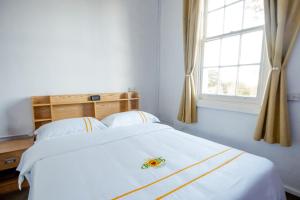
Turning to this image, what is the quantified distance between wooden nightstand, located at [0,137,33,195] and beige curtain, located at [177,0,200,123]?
80.9 inches

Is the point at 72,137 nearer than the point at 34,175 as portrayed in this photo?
No

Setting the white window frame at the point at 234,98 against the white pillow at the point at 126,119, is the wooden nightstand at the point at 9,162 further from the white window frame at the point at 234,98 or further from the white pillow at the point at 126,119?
the white window frame at the point at 234,98

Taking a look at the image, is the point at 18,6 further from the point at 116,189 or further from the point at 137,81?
the point at 116,189

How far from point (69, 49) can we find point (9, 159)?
4.68 ft

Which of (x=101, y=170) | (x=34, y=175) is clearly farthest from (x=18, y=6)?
(x=101, y=170)

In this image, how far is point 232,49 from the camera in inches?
80.9

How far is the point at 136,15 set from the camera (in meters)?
2.63

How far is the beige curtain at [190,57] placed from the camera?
2.27 metres

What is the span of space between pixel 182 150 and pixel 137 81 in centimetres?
165

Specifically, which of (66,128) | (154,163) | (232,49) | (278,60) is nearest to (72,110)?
(66,128)

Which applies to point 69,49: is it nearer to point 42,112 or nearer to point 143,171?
point 42,112

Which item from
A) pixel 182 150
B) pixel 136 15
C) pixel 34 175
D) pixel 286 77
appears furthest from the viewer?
pixel 136 15

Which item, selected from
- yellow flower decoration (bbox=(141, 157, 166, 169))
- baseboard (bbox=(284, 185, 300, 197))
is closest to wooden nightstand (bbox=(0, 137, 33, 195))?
yellow flower decoration (bbox=(141, 157, 166, 169))

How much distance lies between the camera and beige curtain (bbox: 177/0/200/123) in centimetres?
227
